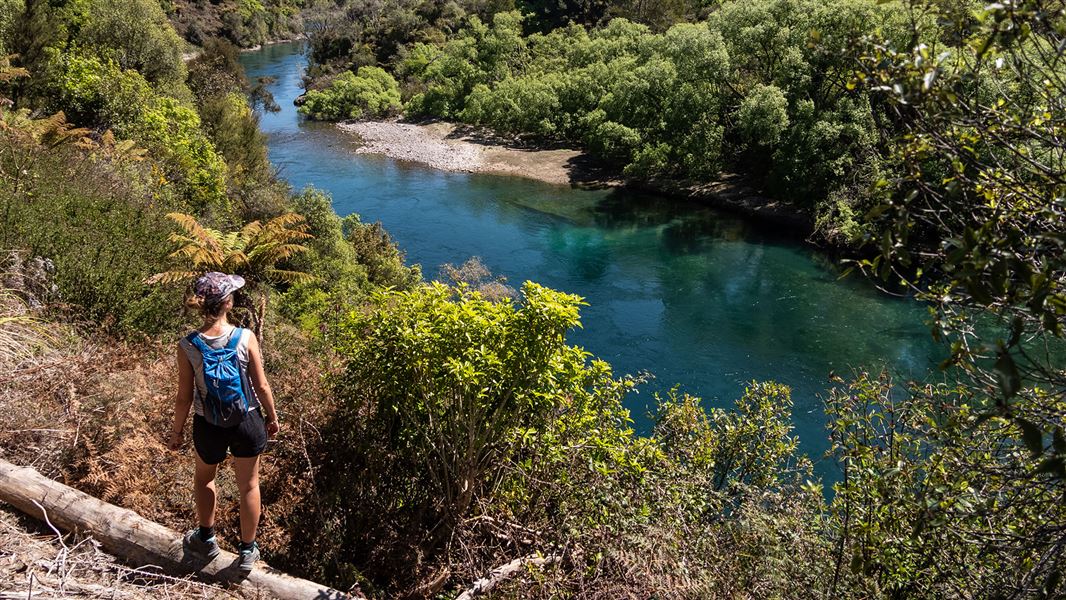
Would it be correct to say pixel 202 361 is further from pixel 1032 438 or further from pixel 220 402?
pixel 1032 438

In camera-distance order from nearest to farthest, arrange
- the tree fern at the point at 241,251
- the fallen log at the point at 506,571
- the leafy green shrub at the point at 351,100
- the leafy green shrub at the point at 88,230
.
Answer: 1. the fallen log at the point at 506,571
2. the leafy green shrub at the point at 88,230
3. the tree fern at the point at 241,251
4. the leafy green shrub at the point at 351,100

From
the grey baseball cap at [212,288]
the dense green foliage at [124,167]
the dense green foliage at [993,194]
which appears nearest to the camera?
the dense green foliage at [993,194]

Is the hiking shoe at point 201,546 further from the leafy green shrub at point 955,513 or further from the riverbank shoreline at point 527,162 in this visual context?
the riverbank shoreline at point 527,162

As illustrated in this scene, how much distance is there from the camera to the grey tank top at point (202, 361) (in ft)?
12.6

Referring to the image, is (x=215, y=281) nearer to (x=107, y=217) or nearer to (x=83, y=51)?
(x=107, y=217)

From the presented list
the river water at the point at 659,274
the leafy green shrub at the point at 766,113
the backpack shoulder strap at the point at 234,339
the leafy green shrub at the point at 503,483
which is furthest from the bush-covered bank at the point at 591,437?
the leafy green shrub at the point at 766,113

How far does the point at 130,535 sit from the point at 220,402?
1.11m

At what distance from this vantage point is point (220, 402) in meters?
3.87

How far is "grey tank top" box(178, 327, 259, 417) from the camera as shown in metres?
3.85

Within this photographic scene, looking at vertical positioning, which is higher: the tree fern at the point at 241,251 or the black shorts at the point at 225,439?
the black shorts at the point at 225,439

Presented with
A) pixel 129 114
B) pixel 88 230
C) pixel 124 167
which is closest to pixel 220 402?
pixel 88 230

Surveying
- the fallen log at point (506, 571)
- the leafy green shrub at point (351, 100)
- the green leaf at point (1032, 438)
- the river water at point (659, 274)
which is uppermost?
the green leaf at point (1032, 438)

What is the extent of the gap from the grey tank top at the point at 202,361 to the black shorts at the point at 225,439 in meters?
0.08

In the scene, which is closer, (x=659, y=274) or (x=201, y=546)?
(x=201, y=546)
